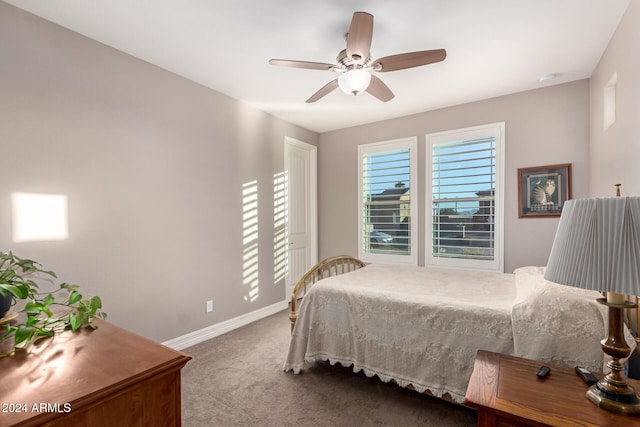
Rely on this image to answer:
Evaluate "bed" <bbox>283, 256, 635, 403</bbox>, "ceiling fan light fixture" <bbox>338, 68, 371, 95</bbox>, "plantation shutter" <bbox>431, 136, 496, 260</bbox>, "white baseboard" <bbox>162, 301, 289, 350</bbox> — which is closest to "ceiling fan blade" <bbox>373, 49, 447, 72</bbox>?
"ceiling fan light fixture" <bbox>338, 68, 371, 95</bbox>

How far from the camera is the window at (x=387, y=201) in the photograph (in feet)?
13.9

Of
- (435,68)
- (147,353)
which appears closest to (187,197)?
(147,353)

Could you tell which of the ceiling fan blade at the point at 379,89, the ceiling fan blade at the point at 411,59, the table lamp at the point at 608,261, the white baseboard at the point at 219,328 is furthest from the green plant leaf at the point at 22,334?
the ceiling fan blade at the point at 379,89

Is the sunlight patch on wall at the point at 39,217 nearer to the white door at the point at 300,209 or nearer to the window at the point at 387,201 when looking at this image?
the white door at the point at 300,209

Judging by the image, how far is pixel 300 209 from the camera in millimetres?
4758

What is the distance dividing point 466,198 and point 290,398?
2995 mm

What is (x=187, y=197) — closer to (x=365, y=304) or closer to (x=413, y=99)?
(x=365, y=304)

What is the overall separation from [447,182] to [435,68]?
1.53 metres

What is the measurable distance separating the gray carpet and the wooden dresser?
1215 millimetres

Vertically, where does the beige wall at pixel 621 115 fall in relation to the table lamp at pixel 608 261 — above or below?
above

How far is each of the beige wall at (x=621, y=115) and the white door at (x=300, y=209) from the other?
3.42 m

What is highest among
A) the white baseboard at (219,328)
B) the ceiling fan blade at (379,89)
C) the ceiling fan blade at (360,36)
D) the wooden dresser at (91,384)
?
the ceiling fan blade at (360,36)

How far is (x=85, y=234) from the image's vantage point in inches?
93.0

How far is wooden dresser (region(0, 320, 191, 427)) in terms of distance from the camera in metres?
0.75
